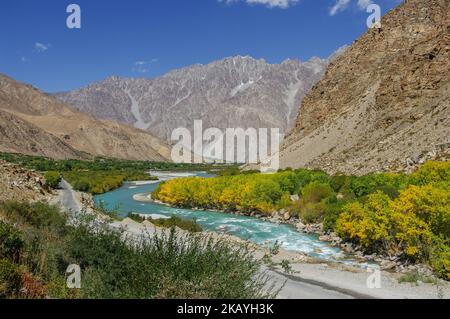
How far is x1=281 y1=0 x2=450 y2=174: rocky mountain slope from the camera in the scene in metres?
53.8

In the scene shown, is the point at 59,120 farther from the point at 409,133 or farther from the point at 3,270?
the point at 3,270

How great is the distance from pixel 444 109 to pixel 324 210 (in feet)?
85.1

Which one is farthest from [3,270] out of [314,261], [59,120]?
[59,120]

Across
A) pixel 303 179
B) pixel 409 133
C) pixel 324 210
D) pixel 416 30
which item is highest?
pixel 416 30

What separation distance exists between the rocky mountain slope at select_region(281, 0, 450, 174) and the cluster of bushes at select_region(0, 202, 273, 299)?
3924 cm

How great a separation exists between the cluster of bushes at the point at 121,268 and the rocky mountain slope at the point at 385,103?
3924 centimetres

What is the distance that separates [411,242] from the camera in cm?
2273

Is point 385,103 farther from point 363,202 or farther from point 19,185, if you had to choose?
point 19,185

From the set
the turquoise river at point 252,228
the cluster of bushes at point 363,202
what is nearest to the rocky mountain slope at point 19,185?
the turquoise river at point 252,228

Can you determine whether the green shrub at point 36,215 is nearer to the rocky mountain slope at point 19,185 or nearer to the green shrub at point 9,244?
the green shrub at point 9,244

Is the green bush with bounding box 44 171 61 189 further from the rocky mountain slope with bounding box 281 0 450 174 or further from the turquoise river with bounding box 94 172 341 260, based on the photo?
the rocky mountain slope with bounding box 281 0 450 174

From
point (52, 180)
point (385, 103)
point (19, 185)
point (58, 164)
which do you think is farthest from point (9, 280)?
point (58, 164)

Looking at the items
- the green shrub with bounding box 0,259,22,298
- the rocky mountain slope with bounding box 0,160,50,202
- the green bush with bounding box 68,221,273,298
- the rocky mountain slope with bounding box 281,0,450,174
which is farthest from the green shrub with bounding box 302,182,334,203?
the green shrub with bounding box 0,259,22,298

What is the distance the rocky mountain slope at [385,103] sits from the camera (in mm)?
53844
